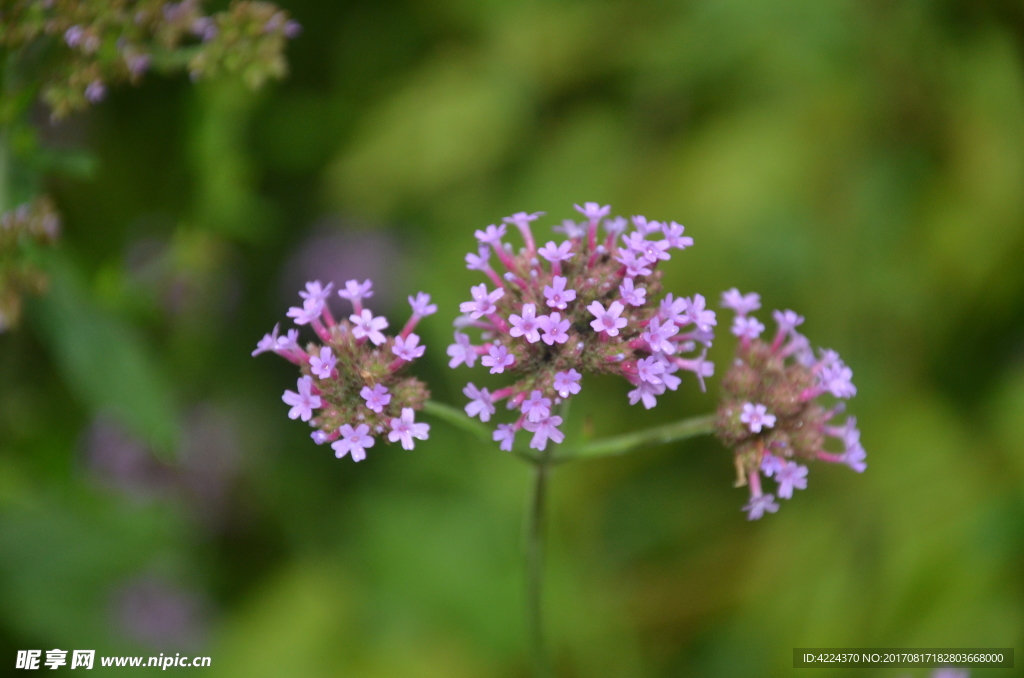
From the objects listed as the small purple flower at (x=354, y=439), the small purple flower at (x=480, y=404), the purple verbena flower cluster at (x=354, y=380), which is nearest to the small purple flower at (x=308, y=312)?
the purple verbena flower cluster at (x=354, y=380)

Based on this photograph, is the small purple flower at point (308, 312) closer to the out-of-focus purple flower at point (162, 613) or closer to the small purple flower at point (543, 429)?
the small purple flower at point (543, 429)

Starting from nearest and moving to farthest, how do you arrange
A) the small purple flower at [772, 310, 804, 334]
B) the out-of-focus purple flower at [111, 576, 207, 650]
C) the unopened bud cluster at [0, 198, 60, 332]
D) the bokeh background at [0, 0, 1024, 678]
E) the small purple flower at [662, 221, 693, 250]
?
the small purple flower at [662, 221, 693, 250] < the small purple flower at [772, 310, 804, 334] < the unopened bud cluster at [0, 198, 60, 332] < the bokeh background at [0, 0, 1024, 678] < the out-of-focus purple flower at [111, 576, 207, 650]

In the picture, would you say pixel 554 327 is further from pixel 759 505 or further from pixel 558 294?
pixel 759 505

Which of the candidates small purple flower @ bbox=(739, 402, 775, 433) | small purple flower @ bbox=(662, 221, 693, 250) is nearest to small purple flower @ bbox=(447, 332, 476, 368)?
small purple flower @ bbox=(662, 221, 693, 250)

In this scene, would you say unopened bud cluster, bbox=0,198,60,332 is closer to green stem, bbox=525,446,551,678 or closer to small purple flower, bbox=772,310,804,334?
green stem, bbox=525,446,551,678

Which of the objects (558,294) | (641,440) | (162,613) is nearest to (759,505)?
(641,440)

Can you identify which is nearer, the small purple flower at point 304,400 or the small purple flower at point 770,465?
the small purple flower at point 304,400
